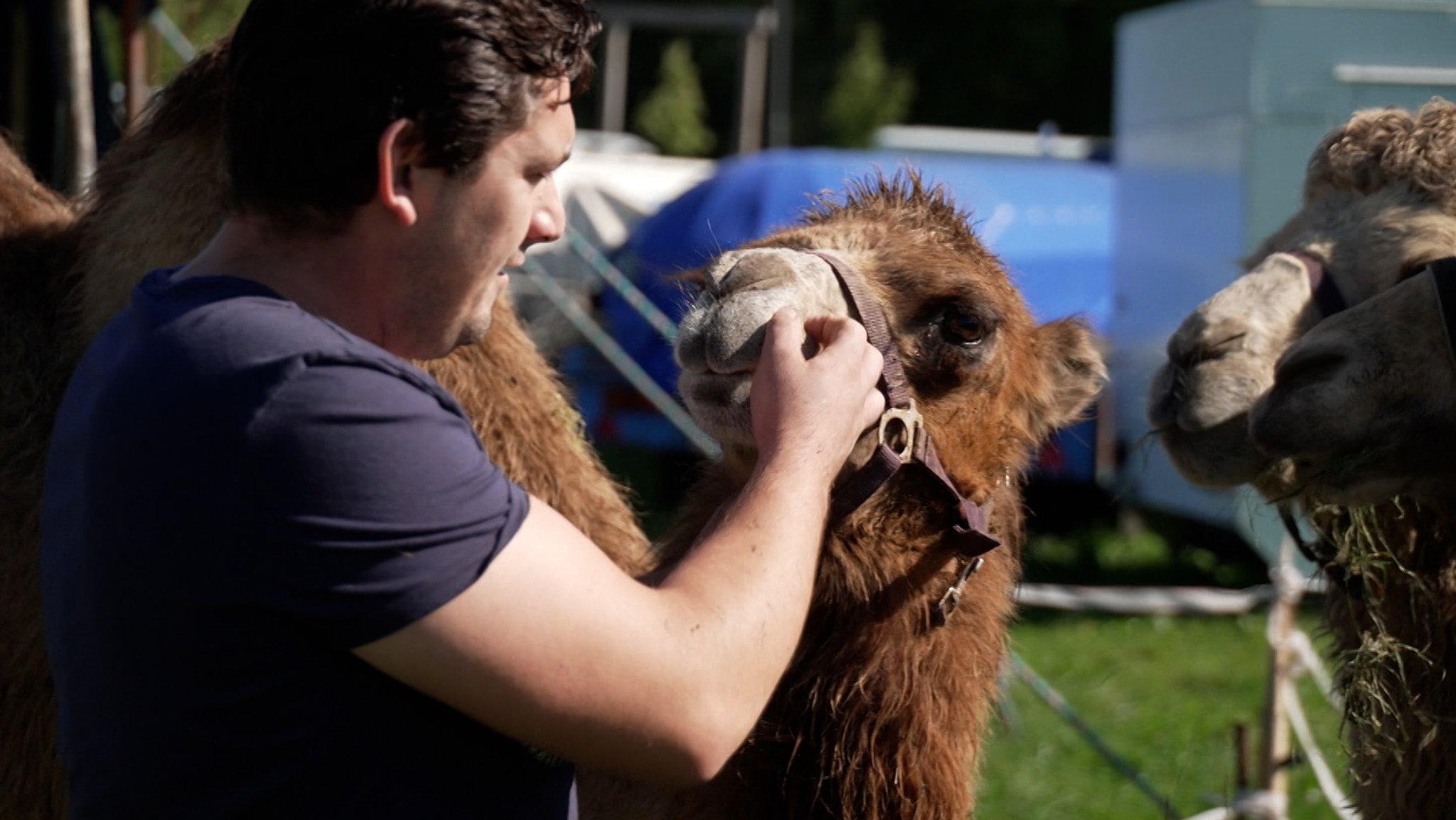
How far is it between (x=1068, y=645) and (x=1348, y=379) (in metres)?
6.02

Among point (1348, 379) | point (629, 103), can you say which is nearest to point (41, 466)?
point (1348, 379)

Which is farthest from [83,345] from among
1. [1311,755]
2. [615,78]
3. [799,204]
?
[615,78]

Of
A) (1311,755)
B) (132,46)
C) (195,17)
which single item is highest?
(195,17)

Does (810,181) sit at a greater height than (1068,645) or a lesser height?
greater

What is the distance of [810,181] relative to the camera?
11469mm

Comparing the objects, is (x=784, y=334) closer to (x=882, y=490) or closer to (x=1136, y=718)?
(x=882, y=490)

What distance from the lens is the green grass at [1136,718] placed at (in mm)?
5914

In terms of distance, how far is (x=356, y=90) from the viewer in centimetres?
144

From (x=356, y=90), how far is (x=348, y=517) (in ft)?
1.39

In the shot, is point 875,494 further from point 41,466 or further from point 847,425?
point 41,466

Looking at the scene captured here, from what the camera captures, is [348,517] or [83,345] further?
[83,345]

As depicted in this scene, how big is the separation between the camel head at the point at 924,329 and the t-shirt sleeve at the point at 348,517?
2.89 feet

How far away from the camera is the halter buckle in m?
2.34

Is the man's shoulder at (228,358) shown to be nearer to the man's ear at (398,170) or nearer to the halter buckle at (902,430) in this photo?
the man's ear at (398,170)
